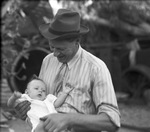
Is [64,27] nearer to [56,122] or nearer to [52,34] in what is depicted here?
[52,34]

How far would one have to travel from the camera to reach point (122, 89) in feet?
32.6

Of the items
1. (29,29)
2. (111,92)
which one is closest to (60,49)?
(111,92)

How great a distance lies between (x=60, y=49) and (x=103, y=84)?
37 centimetres

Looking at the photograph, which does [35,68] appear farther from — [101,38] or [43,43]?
[101,38]

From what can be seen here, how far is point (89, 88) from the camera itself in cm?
295

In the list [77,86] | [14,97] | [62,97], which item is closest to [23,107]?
[14,97]

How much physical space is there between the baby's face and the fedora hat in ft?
1.26

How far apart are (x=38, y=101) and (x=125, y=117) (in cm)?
516

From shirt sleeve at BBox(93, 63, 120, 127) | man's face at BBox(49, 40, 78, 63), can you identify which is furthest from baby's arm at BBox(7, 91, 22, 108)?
shirt sleeve at BBox(93, 63, 120, 127)

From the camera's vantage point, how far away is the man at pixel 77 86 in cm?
277

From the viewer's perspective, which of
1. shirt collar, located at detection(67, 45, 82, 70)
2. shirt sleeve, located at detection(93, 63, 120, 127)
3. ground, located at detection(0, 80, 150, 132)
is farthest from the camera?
ground, located at detection(0, 80, 150, 132)

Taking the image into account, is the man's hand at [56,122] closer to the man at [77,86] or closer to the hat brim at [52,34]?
the man at [77,86]

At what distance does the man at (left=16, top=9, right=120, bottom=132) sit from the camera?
2771 millimetres

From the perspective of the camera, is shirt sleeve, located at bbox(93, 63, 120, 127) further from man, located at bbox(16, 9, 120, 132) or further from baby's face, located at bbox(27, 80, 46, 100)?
baby's face, located at bbox(27, 80, 46, 100)
